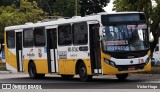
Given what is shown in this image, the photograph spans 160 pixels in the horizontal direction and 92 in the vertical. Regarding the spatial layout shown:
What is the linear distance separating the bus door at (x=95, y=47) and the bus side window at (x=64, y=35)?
1861mm

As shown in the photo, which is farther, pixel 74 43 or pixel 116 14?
pixel 74 43

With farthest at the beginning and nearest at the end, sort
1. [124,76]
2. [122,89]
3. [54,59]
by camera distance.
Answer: [54,59]
[124,76]
[122,89]

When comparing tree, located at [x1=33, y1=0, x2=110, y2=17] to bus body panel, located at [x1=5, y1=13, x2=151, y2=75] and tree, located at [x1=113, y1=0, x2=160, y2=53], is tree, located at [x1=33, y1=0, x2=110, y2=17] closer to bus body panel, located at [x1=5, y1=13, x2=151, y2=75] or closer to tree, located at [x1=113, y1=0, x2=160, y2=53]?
tree, located at [x1=113, y1=0, x2=160, y2=53]

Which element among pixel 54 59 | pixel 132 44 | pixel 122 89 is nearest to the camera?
pixel 122 89

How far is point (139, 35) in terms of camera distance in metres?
21.5

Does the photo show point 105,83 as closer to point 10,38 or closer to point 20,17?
point 10,38

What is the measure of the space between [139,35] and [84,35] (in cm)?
248

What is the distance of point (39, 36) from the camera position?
26391mm

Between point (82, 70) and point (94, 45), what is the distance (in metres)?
1.45

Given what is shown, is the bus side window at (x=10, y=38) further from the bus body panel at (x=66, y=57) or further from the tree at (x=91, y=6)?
the tree at (x=91, y=6)

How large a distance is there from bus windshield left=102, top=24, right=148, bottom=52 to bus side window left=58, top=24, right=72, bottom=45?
2951 millimetres

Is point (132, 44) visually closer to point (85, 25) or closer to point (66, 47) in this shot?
point (85, 25)

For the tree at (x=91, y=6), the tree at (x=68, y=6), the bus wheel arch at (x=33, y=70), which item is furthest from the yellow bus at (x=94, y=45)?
the tree at (x=91, y=6)

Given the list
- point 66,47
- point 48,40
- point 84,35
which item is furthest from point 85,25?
point 48,40
